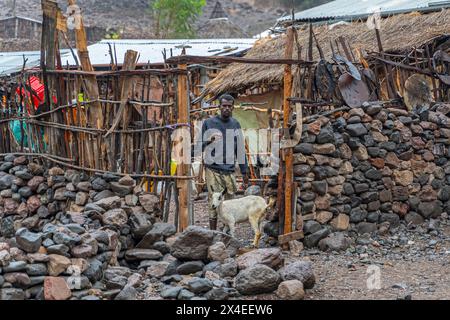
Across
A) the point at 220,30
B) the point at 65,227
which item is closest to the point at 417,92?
the point at 65,227

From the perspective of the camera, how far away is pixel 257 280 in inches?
241

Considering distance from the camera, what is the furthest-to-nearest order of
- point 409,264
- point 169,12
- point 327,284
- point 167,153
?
1. point 169,12
2. point 167,153
3. point 409,264
4. point 327,284

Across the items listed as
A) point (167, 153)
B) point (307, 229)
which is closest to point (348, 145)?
point (307, 229)

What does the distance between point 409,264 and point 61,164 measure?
14.0 ft

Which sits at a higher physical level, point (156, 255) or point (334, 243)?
point (156, 255)

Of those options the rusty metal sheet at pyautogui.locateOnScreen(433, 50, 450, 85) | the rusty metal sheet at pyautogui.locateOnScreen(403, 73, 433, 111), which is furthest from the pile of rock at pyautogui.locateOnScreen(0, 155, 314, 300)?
the rusty metal sheet at pyautogui.locateOnScreen(433, 50, 450, 85)

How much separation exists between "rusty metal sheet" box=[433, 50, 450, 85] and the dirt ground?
7.40 ft

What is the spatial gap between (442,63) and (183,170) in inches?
182

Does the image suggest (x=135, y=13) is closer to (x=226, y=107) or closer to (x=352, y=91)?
(x=352, y=91)

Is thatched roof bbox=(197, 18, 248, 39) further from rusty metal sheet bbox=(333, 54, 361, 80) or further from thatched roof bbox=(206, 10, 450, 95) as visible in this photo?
rusty metal sheet bbox=(333, 54, 361, 80)

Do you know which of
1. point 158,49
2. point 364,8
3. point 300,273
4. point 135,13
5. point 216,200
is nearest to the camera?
point 300,273

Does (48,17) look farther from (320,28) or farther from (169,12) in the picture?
(169,12)

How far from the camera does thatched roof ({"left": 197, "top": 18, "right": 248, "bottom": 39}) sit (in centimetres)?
3008

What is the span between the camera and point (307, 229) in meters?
8.43
